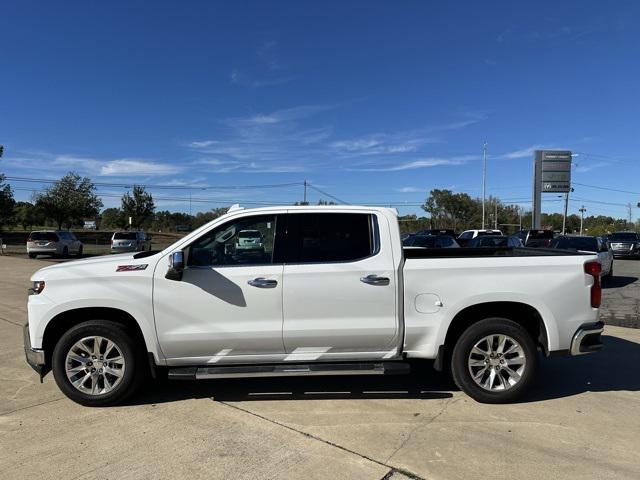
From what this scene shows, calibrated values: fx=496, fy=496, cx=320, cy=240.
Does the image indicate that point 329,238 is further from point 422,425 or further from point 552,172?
point 552,172

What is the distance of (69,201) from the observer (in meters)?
66.6

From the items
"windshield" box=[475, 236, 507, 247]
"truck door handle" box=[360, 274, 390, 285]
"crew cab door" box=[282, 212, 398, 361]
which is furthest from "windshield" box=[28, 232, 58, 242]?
"truck door handle" box=[360, 274, 390, 285]

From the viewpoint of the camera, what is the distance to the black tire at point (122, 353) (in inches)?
185

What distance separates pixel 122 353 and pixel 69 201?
69.9 m

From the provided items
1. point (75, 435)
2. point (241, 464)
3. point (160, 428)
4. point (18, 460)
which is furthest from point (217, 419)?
point (18, 460)

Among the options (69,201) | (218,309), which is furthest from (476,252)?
(69,201)

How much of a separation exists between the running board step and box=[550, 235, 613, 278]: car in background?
13352mm

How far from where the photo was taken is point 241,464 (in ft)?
11.9

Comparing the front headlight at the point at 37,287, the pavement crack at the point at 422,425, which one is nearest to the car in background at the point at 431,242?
the pavement crack at the point at 422,425

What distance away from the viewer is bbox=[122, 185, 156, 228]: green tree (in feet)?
254

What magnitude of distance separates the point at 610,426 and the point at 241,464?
3185 mm

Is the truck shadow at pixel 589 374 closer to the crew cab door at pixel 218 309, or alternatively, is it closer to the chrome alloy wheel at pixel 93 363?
the crew cab door at pixel 218 309

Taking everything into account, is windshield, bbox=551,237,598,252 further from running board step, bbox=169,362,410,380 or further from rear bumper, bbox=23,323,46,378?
rear bumper, bbox=23,323,46,378

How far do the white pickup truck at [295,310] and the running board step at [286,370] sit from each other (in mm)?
14
